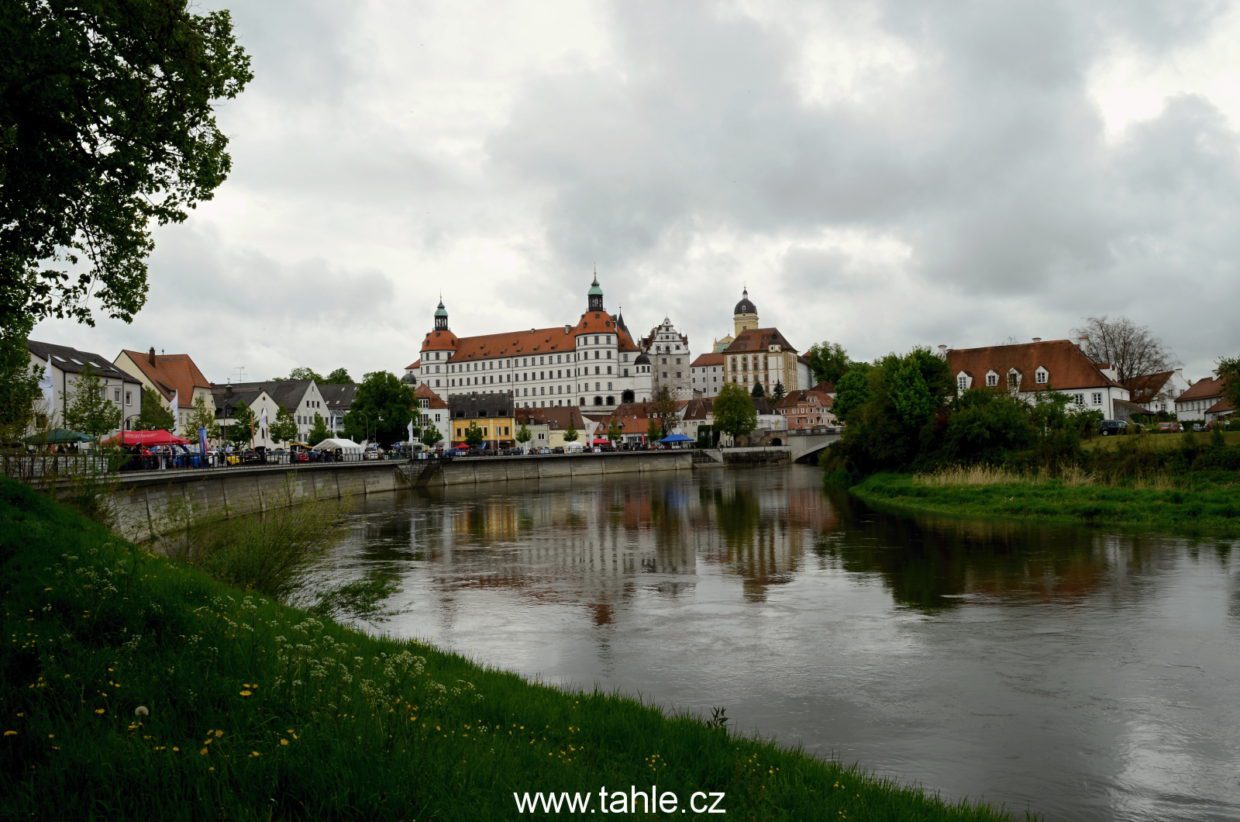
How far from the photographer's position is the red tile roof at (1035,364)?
83375mm

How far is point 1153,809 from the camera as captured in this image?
29.7ft

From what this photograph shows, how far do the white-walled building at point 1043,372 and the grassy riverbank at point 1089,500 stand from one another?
39165mm

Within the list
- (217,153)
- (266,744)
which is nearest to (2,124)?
(217,153)

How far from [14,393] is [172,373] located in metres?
83.1

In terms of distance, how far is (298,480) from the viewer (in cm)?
5344

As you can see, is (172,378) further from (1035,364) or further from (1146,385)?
(1146,385)

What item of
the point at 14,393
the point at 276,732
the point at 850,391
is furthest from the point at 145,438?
the point at 850,391

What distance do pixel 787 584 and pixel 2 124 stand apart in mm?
18074

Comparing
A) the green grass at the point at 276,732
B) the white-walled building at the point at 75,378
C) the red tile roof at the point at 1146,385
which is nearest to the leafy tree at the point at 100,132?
the green grass at the point at 276,732

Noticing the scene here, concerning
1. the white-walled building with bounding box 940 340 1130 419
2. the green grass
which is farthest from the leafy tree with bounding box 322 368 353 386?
the green grass

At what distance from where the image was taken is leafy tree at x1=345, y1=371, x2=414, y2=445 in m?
99.9

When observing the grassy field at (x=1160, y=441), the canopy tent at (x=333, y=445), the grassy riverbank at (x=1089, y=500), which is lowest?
the grassy riverbank at (x=1089, y=500)

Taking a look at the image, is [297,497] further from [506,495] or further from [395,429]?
[395,429]

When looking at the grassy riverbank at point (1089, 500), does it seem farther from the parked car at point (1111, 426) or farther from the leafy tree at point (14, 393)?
the leafy tree at point (14, 393)
